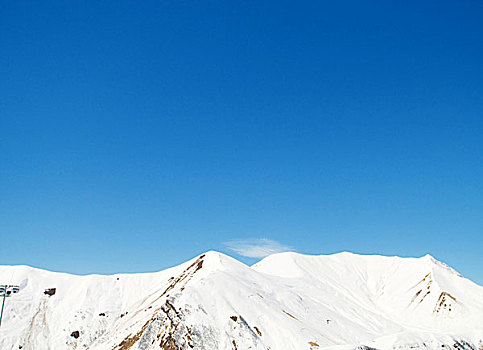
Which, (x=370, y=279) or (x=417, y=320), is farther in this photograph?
(x=370, y=279)

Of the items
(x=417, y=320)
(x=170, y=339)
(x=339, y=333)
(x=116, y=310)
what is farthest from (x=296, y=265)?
(x=170, y=339)

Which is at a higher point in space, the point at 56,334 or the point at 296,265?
the point at 296,265

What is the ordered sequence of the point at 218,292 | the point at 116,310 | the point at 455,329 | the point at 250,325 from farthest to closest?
the point at 116,310 < the point at 455,329 < the point at 218,292 < the point at 250,325

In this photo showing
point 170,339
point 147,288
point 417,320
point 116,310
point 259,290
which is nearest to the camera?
point 170,339

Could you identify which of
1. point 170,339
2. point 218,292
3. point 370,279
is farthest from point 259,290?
point 370,279

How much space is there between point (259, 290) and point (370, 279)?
2144 inches

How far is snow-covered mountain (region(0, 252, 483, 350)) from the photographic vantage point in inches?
2434

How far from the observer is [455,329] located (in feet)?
283

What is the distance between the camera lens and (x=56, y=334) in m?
91.1

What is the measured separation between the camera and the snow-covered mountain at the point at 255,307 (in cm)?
6181

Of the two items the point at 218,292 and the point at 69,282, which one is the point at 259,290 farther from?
the point at 69,282

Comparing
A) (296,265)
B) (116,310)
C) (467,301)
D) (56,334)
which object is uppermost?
(296,265)

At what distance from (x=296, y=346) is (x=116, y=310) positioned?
55.4 meters

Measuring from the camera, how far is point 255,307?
6956cm
